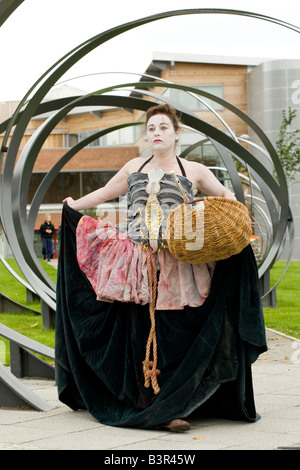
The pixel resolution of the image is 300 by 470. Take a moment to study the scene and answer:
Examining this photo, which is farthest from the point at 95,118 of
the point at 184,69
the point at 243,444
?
the point at 243,444

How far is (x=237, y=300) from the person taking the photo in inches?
188

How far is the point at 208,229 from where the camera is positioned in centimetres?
445

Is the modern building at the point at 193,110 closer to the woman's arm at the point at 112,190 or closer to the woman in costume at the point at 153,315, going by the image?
the woman's arm at the point at 112,190

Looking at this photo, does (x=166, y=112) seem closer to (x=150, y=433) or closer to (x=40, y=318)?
(x=150, y=433)

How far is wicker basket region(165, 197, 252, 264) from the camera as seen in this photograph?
4.45 meters

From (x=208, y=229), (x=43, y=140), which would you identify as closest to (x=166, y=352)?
(x=208, y=229)

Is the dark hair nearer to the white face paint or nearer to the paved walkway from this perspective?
the white face paint

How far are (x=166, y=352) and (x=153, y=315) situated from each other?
0.25m

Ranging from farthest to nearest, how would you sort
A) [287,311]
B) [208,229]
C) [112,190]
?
[287,311]
[112,190]
[208,229]

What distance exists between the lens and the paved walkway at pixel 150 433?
4066mm

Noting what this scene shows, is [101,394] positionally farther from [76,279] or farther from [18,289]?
[18,289]

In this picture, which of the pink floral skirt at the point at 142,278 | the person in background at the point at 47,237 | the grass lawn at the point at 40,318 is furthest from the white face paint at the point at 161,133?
the person in background at the point at 47,237

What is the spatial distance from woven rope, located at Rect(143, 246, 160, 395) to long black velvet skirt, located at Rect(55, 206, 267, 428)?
4 cm

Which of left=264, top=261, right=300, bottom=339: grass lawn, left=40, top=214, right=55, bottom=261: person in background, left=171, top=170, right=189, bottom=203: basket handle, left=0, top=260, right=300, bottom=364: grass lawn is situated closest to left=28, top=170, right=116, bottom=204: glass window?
left=40, top=214, right=55, bottom=261: person in background
